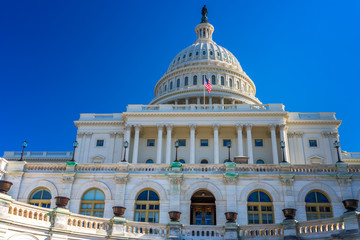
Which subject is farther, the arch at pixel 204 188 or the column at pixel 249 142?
the column at pixel 249 142

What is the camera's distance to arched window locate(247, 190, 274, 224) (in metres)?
36.0

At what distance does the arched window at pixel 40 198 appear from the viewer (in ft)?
125

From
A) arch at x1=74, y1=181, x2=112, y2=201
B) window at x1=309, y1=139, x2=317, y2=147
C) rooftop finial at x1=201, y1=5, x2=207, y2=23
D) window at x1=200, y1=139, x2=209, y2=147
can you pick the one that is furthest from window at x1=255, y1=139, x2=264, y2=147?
rooftop finial at x1=201, y1=5, x2=207, y2=23

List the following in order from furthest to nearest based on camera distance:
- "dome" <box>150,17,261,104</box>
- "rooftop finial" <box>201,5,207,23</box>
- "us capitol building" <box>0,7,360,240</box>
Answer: "rooftop finial" <box>201,5,207,23</box> < "dome" <box>150,17,261,104</box> < "us capitol building" <box>0,7,360,240</box>

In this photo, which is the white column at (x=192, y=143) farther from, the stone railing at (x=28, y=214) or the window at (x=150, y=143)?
the stone railing at (x=28, y=214)

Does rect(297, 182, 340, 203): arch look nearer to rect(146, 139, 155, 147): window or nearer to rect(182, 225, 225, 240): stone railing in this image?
rect(182, 225, 225, 240): stone railing

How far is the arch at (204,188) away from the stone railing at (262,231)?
8.64 meters

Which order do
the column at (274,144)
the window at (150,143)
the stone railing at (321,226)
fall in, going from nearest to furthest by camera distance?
the stone railing at (321,226) → the column at (274,144) → the window at (150,143)

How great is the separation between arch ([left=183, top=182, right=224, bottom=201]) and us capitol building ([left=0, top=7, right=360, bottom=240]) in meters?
0.09

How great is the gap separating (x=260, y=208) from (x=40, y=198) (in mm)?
21252

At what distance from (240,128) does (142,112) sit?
18.9 metres

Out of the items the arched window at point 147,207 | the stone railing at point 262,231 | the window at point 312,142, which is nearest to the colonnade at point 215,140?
the window at point 312,142

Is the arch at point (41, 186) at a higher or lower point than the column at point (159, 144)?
lower

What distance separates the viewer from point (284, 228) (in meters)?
27.1
